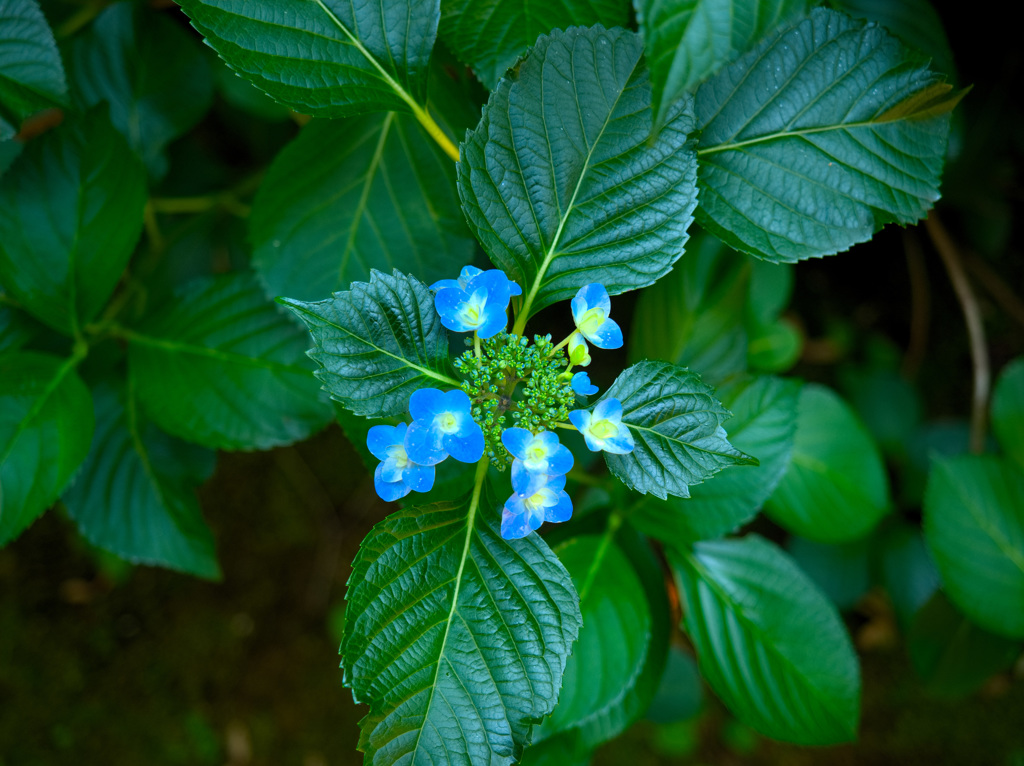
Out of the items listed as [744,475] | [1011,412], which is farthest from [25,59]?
[1011,412]

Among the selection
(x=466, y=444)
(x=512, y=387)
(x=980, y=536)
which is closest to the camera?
(x=466, y=444)

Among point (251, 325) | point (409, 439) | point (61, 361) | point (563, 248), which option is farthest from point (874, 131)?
point (61, 361)

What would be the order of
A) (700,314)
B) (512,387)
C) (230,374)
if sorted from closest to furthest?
1. (512,387)
2. (230,374)
3. (700,314)

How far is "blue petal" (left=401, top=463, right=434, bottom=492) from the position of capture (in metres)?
0.58

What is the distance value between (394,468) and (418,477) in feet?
0.08

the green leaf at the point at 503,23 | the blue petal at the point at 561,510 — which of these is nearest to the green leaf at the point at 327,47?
the green leaf at the point at 503,23

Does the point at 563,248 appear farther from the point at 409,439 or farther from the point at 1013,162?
the point at 1013,162

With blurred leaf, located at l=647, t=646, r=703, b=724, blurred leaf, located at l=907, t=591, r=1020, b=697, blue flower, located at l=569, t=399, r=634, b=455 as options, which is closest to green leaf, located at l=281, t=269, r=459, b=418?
blue flower, located at l=569, t=399, r=634, b=455

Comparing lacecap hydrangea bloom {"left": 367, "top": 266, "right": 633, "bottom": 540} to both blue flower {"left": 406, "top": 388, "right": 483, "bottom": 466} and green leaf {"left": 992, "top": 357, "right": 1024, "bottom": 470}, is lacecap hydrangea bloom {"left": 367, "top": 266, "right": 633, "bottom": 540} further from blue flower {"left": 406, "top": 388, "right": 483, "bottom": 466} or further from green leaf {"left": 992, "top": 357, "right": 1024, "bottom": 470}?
green leaf {"left": 992, "top": 357, "right": 1024, "bottom": 470}

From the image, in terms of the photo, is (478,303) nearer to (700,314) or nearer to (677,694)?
(700,314)

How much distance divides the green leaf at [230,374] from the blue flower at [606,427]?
41 cm

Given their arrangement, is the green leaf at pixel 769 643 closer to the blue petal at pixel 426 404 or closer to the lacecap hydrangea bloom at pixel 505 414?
the lacecap hydrangea bloom at pixel 505 414

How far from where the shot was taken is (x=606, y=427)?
589 millimetres

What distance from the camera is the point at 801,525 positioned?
1.27m
